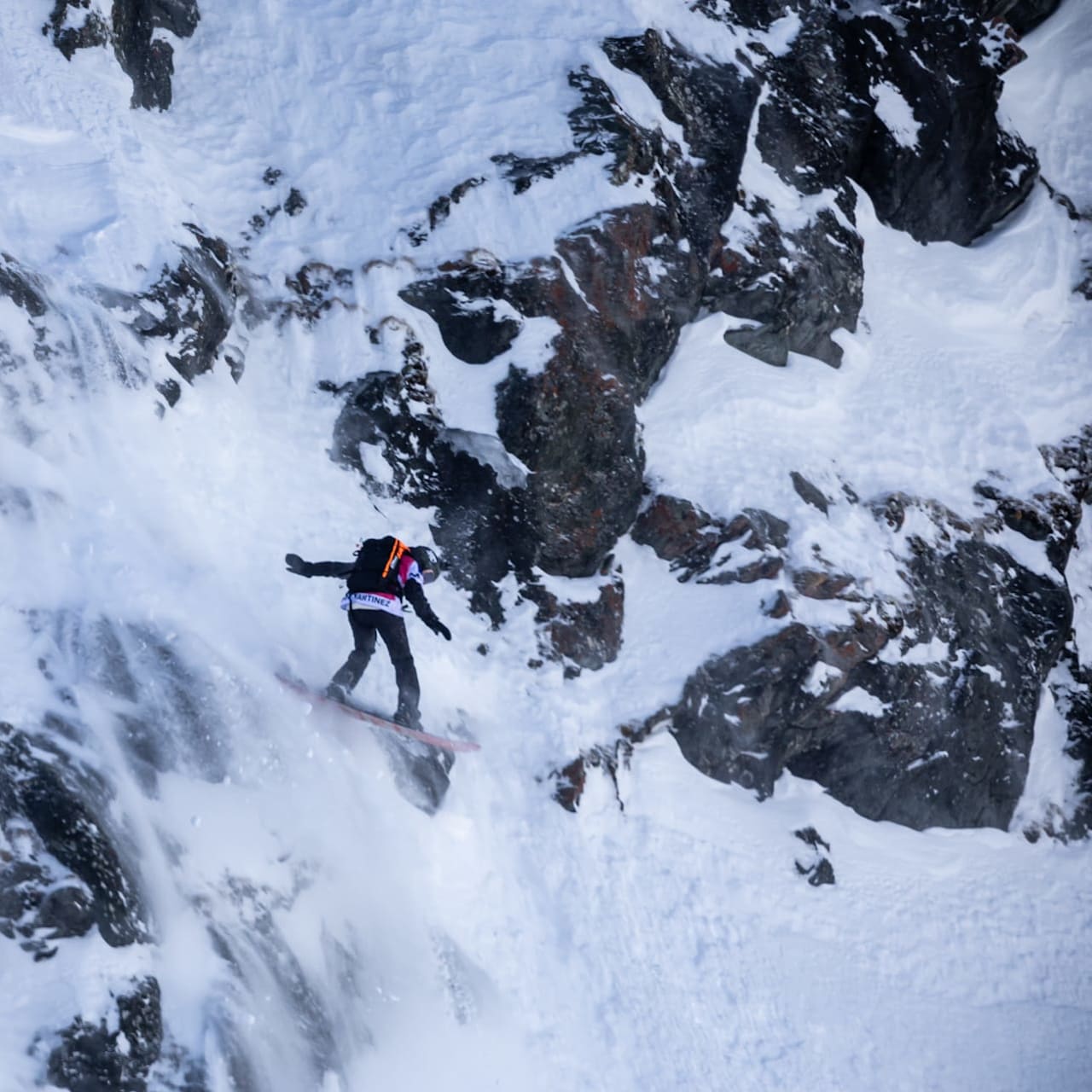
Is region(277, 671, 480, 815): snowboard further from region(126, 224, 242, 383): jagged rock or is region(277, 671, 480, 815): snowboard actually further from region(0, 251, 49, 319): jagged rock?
region(0, 251, 49, 319): jagged rock


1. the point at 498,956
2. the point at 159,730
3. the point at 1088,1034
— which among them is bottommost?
the point at 1088,1034

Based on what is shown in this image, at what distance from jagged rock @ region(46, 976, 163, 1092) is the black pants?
3.36 metres

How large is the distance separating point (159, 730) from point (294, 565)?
5.96 ft

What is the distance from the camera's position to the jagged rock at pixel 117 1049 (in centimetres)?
717

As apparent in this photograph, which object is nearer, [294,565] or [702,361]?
[294,565]

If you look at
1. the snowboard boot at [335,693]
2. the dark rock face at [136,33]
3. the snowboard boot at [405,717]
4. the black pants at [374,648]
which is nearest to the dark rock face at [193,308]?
the dark rock face at [136,33]

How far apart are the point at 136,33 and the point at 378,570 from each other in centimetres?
954

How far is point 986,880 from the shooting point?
1458 cm

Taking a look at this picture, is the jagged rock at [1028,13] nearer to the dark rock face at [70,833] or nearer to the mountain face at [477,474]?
the mountain face at [477,474]

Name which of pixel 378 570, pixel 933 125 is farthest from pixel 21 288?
pixel 933 125

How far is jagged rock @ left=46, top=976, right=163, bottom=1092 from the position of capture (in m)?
7.17

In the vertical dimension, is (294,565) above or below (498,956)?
above

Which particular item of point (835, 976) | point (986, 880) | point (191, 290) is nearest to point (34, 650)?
point (191, 290)

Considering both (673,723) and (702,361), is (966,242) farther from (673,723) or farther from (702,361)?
(673,723)
